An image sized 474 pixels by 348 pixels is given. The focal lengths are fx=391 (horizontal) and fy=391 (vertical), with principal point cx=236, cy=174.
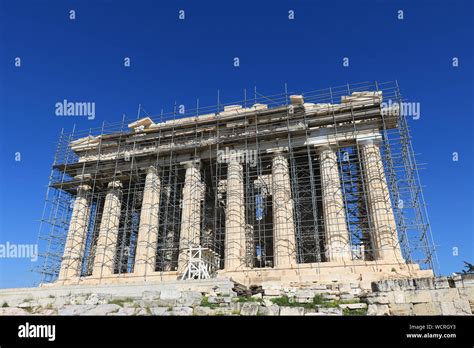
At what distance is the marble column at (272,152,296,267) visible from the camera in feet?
85.5

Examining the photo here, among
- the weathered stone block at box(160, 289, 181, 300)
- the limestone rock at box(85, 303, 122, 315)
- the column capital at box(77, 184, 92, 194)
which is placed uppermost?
the column capital at box(77, 184, 92, 194)

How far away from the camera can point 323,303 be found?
14.3 m

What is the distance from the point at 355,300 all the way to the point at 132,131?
2563 cm

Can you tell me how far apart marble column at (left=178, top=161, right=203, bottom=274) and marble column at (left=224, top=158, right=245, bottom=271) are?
8.50 ft

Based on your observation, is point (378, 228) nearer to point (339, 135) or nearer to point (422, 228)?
point (422, 228)

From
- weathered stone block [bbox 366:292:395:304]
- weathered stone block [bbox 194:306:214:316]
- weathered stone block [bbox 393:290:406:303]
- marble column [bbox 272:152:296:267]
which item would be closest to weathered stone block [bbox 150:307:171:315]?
weathered stone block [bbox 194:306:214:316]

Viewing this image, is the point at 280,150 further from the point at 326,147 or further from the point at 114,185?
the point at 114,185

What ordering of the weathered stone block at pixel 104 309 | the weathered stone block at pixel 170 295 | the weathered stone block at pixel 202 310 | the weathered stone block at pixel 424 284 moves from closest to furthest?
the weathered stone block at pixel 424 284
the weathered stone block at pixel 202 310
the weathered stone block at pixel 104 309
the weathered stone block at pixel 170 295

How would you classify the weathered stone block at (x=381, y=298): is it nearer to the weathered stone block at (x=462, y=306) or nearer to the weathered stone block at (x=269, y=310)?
the weathered stone block at (x=462, y=306)

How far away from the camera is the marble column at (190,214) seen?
92.5 ft

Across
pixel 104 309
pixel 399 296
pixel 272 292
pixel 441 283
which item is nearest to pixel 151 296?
pixel 104 309

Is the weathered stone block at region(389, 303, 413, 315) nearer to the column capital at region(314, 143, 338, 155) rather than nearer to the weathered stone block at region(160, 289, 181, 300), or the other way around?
the weathered stone block at region(160, 289, 181, 300)

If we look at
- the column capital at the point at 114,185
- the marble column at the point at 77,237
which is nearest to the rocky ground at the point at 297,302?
the marble column at the point at 77,237
